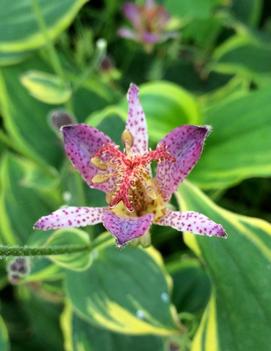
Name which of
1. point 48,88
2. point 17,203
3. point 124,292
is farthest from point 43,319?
point 48,88

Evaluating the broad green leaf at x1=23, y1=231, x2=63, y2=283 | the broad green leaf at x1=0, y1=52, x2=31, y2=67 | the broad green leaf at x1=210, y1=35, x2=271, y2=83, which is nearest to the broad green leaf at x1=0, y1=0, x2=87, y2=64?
the broad green leaf at x1=0, y1=52, x2=31, y2=67

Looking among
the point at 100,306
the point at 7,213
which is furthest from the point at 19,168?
the point at 100,306

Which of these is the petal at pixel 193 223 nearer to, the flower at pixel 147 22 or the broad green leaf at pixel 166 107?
the broad green leaf at pixel 166 107

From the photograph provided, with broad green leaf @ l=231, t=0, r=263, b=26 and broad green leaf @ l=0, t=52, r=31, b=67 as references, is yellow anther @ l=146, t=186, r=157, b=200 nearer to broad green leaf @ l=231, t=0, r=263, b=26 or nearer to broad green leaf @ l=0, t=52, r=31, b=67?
broad green leaf @ l=0, t=52, r=31, b=67

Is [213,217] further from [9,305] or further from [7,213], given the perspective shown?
[9,305]

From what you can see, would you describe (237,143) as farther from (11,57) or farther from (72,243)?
(11,57)
